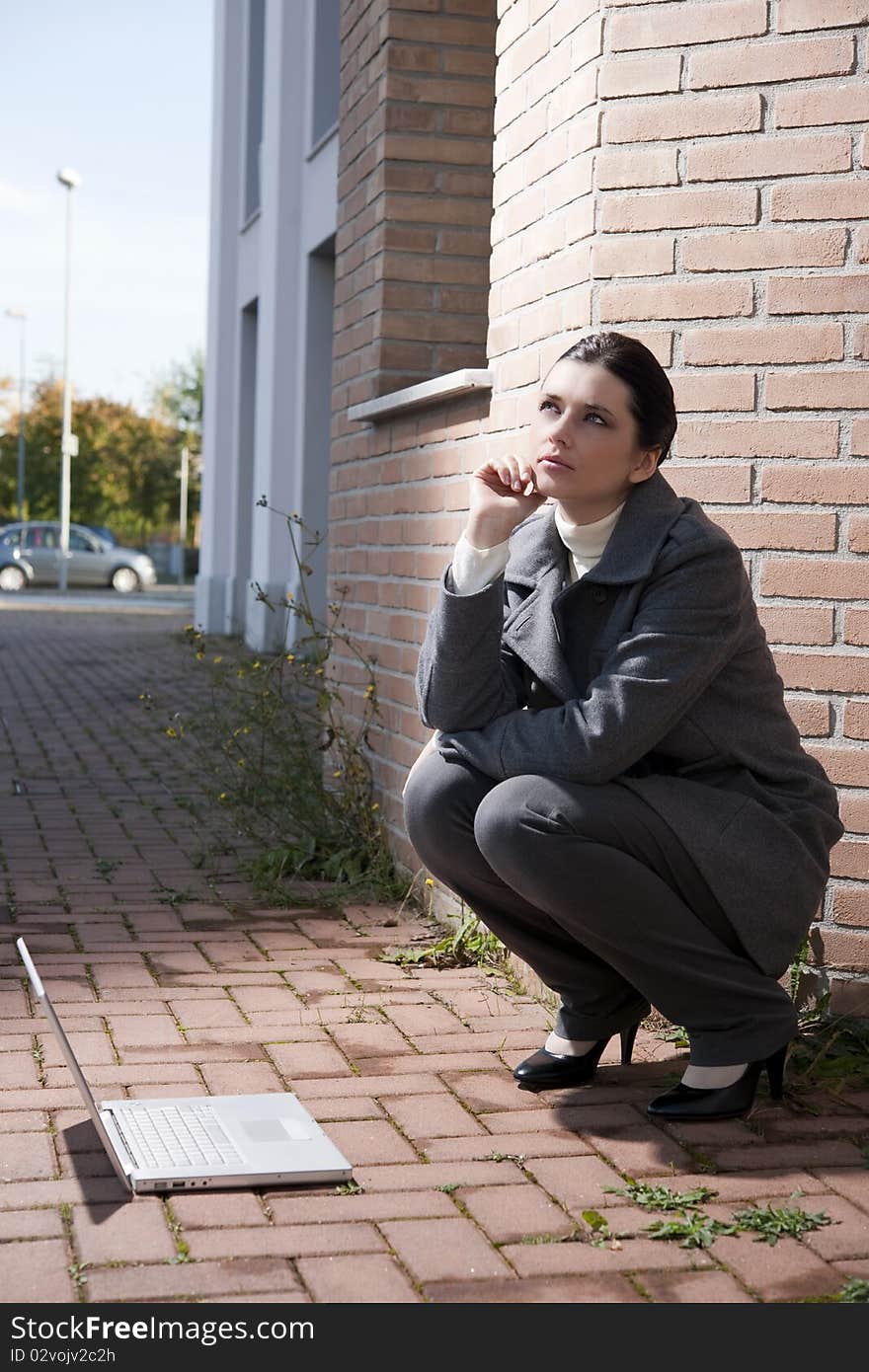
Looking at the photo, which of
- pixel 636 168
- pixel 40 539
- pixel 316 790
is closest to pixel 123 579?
pixel 40 539

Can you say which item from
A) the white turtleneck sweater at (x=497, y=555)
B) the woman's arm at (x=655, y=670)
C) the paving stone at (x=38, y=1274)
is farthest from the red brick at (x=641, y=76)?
the paving stone at (x=38, y=1274)

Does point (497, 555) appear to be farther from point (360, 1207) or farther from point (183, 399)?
point (183, 399)

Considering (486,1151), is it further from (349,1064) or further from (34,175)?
(34,175)

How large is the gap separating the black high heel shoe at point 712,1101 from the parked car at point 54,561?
33362mm

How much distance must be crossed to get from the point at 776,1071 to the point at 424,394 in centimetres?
256

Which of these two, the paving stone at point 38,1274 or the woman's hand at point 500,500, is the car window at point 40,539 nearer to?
the woman's hand at point 500,500

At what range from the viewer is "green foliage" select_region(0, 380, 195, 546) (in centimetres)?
5638

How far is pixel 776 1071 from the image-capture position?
3457mm

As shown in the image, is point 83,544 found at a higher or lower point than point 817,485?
lower

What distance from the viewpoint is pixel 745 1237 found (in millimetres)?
2801

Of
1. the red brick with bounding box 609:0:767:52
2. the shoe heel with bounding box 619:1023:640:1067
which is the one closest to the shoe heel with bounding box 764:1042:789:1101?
the shoe heel with bounding box 619:1023:640:1067

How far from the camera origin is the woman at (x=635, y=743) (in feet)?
10.6

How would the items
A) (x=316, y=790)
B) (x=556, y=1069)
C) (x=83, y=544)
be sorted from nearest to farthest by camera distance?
1. (x=556, y=1069)
2. (x=316, y=790)
3. (x=83, y=544)

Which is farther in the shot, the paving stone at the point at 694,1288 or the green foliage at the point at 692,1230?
the green foliage at the point at 692,1230
